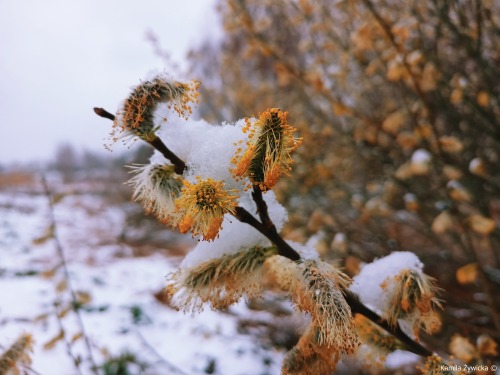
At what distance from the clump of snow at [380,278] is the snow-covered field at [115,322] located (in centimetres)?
124

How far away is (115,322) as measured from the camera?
355 cm

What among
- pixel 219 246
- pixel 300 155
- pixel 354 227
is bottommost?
pixel 219 246

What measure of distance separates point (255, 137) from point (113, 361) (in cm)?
221

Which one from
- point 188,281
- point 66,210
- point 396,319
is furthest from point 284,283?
point 66,210

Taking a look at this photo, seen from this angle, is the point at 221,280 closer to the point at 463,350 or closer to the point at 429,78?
the point at 463,350

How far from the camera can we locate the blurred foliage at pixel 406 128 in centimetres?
276

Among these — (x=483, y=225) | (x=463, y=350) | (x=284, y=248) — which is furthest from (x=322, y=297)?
(x=483, y=225)

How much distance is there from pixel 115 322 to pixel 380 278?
296 cm

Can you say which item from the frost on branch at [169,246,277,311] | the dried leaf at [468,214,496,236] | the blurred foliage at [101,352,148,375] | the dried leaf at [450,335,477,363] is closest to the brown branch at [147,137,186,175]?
the frost on branch at [169,246,277,311]

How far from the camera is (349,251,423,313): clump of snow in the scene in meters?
1.22

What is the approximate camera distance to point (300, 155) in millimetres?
4555

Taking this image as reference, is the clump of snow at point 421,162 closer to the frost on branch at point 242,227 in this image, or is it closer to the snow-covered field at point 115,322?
the snow-covered field at point 115,322

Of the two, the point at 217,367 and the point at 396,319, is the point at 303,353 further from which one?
the point at 217,367

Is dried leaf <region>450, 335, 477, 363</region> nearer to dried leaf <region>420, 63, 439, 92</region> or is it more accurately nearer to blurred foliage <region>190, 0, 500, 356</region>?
blurred foliage <region>190, 0, 500, 356</region>
